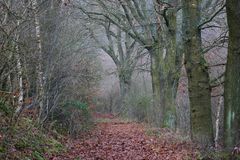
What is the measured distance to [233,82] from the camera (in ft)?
29.5

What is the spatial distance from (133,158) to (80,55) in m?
6.90

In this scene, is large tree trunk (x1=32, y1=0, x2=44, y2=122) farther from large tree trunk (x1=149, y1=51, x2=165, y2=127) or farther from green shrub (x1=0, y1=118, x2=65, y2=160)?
large tree trunk (x1=149, y1=51, x2=165, y2=127)

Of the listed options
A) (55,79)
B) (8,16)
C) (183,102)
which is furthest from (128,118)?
(8,16)

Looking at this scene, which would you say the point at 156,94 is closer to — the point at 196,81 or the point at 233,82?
the point at 196,81

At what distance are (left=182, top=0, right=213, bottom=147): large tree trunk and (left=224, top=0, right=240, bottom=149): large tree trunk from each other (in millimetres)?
1007

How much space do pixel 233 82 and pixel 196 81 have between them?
1.41m

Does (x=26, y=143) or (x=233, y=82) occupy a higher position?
(x=233, y=82)

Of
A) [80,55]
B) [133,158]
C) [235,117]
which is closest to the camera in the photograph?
[235,117]

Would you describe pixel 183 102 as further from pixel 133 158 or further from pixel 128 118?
pixel 133 158

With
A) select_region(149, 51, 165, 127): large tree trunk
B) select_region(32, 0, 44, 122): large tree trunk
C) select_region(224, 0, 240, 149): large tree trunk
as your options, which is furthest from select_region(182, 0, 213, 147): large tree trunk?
select_region(149, 51, 165, 127): large tree trunk

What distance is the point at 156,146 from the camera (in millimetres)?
13852

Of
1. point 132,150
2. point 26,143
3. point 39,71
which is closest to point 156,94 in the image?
point 132,150

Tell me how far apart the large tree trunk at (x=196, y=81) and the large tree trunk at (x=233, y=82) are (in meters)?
1.01

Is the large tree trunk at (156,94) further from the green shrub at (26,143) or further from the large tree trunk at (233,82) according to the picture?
the large tree trunk at (233,82)
